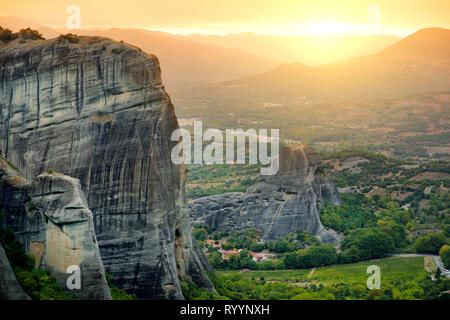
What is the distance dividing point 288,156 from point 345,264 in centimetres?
1864

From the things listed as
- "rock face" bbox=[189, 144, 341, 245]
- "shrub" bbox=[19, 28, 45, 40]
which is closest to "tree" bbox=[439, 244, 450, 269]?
"rock face" bbox=[189, 144, 341, 245]

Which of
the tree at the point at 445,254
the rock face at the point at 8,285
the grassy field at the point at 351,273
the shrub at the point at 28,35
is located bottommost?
the grassy field at the point at 351,273

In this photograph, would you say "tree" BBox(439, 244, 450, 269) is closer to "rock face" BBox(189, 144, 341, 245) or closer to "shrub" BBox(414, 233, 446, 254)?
"shrub" BBox(414, 233, 446, 254)

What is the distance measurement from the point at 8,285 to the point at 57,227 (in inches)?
183

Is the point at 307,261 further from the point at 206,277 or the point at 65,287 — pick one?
the point at 65,287

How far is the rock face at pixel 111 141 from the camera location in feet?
141

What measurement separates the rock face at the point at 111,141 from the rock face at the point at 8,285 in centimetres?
942

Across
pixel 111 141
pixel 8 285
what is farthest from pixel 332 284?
pixel 8 285

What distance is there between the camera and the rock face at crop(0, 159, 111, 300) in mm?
36312

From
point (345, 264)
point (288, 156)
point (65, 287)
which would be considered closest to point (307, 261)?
point (345, 264)

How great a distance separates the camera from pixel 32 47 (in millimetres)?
47250

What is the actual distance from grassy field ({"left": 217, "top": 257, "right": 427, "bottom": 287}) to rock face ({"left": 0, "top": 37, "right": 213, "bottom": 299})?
26504 millimetres

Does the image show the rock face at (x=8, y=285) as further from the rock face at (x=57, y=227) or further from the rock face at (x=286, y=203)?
the rock face at (x=286, y=203)

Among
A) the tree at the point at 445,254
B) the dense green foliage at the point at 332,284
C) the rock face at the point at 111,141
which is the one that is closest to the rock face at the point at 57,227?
the rock face at the point at 111,141
